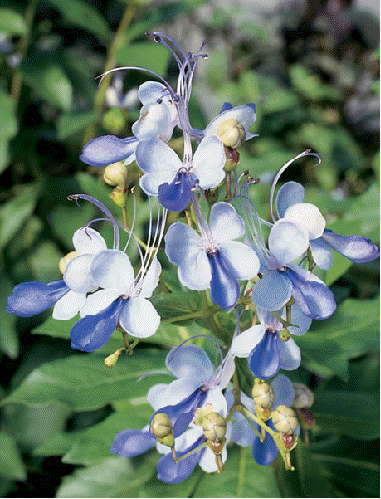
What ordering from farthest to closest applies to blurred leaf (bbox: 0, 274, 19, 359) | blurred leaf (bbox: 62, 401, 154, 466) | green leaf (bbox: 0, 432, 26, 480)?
blurred leaf (bbox: 0, 274, 19, 359) < green leaf (bbox: 0, 432, 26, 480) < blurred leaf (bbox: 62, 401, 154, 466)

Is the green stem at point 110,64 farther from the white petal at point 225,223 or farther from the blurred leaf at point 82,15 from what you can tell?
the white petal at point 225,223

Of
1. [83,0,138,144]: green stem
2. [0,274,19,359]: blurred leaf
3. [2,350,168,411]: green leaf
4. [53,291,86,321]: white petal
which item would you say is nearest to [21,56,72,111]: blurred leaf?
[83,0,138,144]: green stem

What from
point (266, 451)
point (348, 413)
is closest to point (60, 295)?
point (266, 451)

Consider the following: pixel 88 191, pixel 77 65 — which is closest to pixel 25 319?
pixel 88 191

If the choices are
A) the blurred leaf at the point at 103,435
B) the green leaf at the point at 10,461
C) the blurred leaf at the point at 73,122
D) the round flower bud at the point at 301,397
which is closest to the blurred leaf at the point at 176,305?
the round flower bud at the point at 301,397

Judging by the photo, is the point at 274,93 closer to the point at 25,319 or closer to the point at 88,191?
the point at 88,191

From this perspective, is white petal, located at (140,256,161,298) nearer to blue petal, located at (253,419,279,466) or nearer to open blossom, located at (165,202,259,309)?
open blossom, located at (165,202,259,309)
